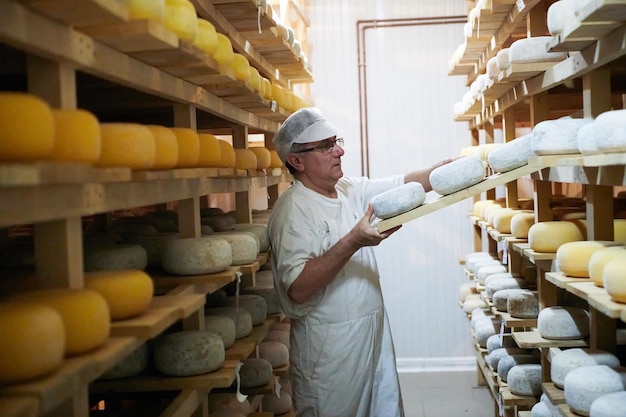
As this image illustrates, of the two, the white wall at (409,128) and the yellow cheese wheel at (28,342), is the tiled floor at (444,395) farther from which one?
the yellow cheese wheel at (28,342)

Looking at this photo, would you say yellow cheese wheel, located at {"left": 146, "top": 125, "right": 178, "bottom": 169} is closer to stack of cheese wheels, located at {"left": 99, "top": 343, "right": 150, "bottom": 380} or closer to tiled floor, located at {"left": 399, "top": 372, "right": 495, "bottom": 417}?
stack of cheese wheels, located at {"left": 99, "top": 343, "right": 150, "bottom": 380}

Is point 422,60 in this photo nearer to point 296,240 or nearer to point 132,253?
point 296,240

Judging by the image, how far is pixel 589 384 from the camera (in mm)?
2211

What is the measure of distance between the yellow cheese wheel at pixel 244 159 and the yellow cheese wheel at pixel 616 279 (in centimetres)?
176

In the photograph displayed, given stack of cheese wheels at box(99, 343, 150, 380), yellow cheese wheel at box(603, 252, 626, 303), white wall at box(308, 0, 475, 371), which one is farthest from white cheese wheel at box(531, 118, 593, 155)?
white wall at box(308, 0, 475, 371)

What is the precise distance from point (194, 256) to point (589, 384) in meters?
1.36

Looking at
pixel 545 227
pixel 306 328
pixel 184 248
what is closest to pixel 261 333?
pixel 306 328

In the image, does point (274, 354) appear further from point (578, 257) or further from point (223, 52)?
point (578, 257)

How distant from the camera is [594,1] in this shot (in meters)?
1.85

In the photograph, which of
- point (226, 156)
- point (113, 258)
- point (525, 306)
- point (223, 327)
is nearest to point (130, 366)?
point (113, 258)

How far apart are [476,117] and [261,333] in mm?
2512

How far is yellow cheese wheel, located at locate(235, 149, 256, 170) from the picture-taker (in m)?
3.25

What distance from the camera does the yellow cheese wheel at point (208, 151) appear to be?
8.54 ft

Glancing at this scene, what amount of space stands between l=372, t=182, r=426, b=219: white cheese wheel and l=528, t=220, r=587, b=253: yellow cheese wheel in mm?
530
